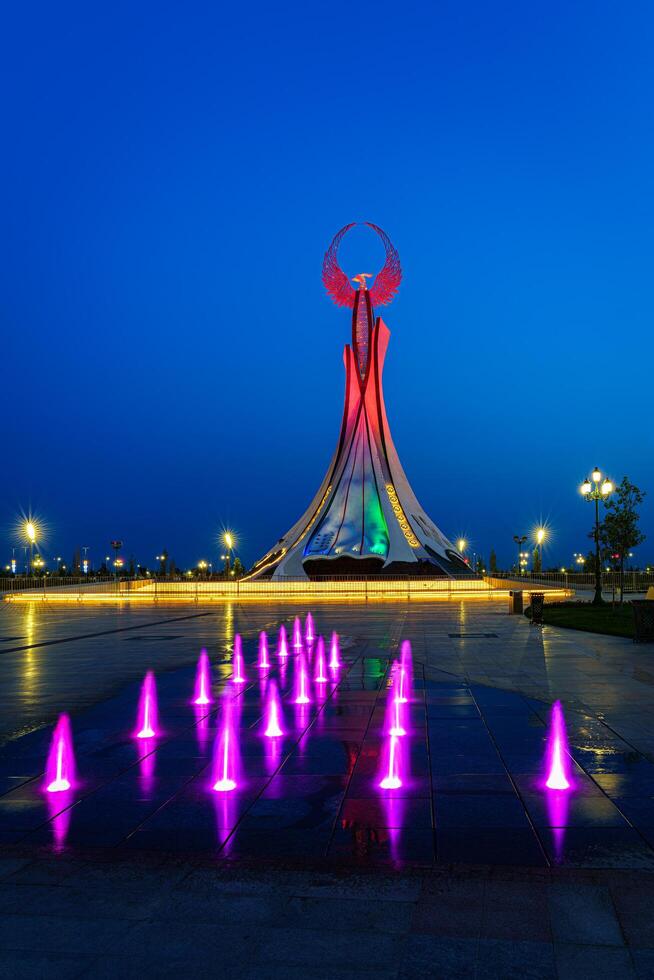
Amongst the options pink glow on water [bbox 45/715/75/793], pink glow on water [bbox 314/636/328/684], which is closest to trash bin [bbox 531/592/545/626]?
pink glow on water [bbox 314/636/328/684]

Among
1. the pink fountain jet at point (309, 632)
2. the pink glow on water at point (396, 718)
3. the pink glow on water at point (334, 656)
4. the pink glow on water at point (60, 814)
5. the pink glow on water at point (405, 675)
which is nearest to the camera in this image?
the pink glow on water at point (60, 814)

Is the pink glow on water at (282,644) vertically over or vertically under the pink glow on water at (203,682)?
under

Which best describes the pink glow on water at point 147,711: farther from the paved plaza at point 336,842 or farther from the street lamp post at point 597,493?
the street lamp post at point 597,493

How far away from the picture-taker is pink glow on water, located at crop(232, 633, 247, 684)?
40.5 ft

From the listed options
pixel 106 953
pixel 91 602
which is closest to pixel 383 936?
pixel 106 953

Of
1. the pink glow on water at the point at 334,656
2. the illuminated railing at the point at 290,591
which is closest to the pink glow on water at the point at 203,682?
the pink glow on water at the point at 334,656

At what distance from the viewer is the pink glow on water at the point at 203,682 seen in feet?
34.7

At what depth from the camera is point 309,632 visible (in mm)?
20109

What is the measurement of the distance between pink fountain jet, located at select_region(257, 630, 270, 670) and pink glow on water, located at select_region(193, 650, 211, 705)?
97 centimetres

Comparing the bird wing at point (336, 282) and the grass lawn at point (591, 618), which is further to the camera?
the bird wing at point (336, 282)

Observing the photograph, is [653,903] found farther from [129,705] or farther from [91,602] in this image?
[91,602]

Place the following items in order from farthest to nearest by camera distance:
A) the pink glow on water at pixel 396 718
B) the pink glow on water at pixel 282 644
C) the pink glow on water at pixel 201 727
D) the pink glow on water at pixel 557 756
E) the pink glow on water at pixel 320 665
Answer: the pink glow on water at pixel 282 644, the pink glow on water at pixel 320 665, the pink glow on water at pixel 396 718, the pink glow on water at pixel 201 727, the pink glow on water at pixel 557 756

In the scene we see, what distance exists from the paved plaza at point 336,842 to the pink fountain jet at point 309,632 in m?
6.85

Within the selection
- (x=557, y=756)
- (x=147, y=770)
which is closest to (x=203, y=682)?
(x=147, y=770)
